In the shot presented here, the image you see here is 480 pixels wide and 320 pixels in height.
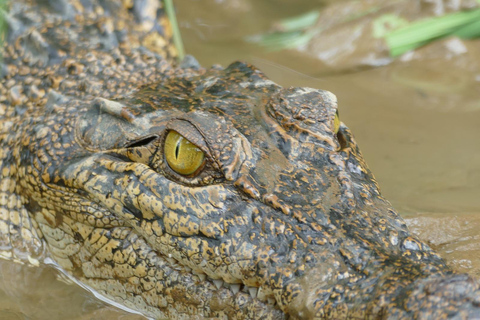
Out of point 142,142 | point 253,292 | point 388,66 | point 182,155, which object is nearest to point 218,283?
point 253,292

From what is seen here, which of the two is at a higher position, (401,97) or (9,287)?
(401,97)

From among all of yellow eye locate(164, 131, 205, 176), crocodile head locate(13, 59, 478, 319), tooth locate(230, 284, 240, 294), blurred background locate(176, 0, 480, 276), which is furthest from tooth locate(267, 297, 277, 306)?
blurred background locate(176, 0, 480, 276)

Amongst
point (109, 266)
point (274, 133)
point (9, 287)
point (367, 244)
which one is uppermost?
point (274, 133)

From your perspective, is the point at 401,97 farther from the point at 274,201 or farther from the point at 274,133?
the point at 274,201

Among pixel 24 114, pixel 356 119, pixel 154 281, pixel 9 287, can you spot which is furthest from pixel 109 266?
pixel 356 119

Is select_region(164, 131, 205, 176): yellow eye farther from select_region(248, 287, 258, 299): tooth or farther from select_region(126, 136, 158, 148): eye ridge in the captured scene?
select_region(248, 287, 258, 299): tooth

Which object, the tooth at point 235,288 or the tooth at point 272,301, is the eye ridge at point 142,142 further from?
the tooth at point 272,301

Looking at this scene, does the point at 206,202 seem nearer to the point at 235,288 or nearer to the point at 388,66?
the point at 235,288

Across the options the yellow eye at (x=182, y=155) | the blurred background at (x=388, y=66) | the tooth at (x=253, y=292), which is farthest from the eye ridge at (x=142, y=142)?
the blurred background at (x=388, y=66)
